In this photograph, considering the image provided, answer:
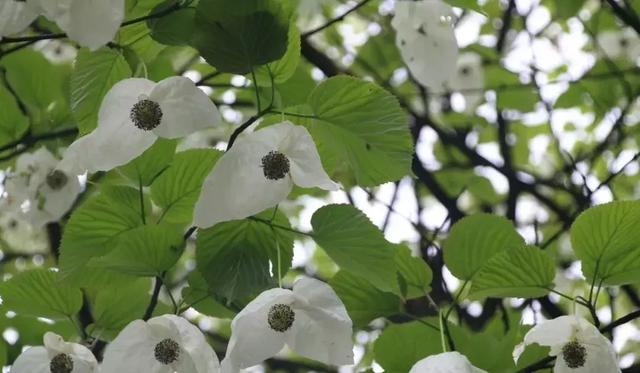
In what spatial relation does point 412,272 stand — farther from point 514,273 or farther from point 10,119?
point 10,119

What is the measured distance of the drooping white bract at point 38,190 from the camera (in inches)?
52.7

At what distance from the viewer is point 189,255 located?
2.46 m

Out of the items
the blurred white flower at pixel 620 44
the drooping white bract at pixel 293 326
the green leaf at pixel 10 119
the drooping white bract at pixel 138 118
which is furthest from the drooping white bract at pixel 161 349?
the blurred white flower at pixel 620 44

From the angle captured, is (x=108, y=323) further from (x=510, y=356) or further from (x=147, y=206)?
(x=510, y=356)

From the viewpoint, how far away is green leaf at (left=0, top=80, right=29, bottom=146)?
1.25 m

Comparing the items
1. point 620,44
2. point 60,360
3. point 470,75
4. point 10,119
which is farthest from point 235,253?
point 620,44

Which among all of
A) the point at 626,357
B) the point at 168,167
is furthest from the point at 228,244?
the point at 626,357

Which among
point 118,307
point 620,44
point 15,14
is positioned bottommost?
point 620,44

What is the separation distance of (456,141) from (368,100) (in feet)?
3.55

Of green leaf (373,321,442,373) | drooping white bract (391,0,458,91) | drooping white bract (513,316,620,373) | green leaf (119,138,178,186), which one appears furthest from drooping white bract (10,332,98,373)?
drooping white bract (391,0,458,91)

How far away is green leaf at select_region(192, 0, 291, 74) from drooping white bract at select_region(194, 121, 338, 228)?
0.06m

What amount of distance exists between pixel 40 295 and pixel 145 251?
0.61ft

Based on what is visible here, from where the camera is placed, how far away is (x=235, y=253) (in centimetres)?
81

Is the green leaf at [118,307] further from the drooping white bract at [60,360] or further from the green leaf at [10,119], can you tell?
the green leaf at [10,119]
